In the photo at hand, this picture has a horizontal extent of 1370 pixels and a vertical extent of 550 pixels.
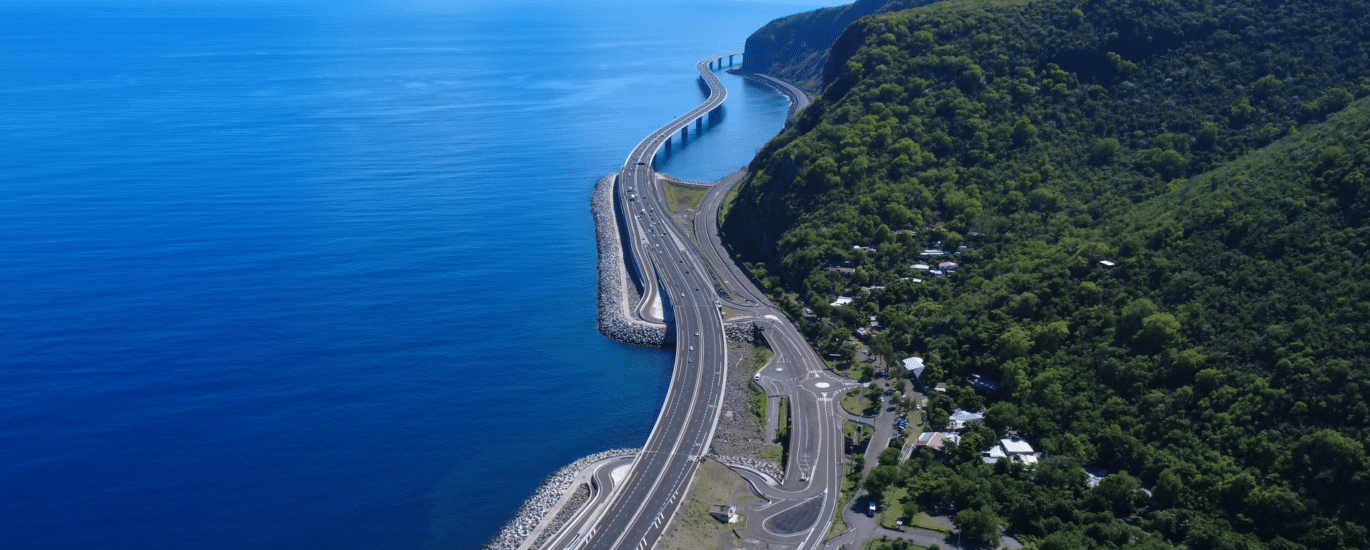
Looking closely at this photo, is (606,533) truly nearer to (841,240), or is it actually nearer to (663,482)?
(663,482)

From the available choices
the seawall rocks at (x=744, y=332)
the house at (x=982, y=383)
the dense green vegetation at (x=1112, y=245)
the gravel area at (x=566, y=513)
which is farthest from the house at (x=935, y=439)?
the gravel area at (x=566, y=513)

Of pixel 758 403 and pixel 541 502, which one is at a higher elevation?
Result: pixel 758 403

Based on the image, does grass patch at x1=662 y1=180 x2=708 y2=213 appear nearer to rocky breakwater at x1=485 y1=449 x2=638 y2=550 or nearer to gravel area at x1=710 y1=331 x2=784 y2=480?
gravel area at x1=710 y1=331 x2=784 y2=480

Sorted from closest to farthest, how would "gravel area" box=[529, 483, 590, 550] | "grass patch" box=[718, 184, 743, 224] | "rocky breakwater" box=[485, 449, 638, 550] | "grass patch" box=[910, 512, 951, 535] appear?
1. "grass patch" box=[910, 512, 951, 535]
2. "gravel area" box=[529, 483, 590, 550]
3. "rocky breakwater" box=[485, 449, 638, 550]
4. "grass patch" box=[718, 184, 743, 224]

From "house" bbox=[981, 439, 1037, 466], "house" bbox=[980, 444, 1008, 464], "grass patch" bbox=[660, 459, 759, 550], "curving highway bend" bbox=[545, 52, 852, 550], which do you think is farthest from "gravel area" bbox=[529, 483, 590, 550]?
"house" bbox=[981, 439, 1037, 466]

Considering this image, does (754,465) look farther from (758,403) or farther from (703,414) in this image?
(758,403)

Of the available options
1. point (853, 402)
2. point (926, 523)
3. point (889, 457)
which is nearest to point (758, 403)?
point (853, 402)

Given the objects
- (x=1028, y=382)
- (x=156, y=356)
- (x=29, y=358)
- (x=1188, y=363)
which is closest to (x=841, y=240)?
(x=1028, y=382)
